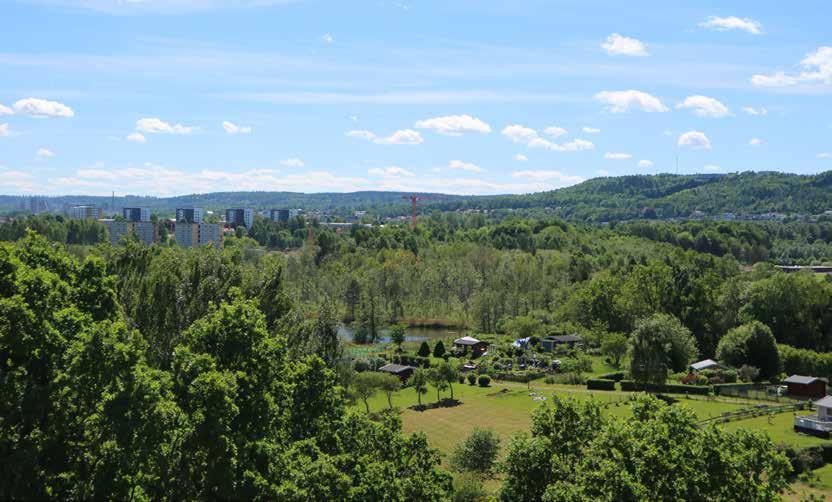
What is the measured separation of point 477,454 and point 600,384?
19.7 m

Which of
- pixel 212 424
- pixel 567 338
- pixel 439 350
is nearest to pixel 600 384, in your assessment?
pixel 439 350

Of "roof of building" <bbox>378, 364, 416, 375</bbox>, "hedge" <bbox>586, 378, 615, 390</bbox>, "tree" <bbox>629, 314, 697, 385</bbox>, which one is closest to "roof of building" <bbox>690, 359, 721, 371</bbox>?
"tree" <bbox>629, 314, 697, 385</bbox>

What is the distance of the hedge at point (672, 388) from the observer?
1756 inches

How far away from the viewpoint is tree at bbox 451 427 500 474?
98.9 feet

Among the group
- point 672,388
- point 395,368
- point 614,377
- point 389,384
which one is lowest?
point 395,368

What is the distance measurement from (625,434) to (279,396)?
903 cm

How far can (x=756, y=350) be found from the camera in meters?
49.8

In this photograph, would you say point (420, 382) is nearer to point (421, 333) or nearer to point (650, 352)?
point (650, 352)

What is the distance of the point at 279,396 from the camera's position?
62.0 ft

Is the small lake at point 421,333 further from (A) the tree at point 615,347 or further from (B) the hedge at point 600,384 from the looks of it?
(B) the hedge at point 600,384

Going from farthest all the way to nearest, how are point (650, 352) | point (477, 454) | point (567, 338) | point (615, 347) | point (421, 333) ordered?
point (421, 333) → point (567, 338) → point (615, 347) → point (650, 352) → point (477, 454)

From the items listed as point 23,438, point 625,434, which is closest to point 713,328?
point 625,434

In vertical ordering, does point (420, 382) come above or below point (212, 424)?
below

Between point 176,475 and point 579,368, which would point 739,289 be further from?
point 176,475
